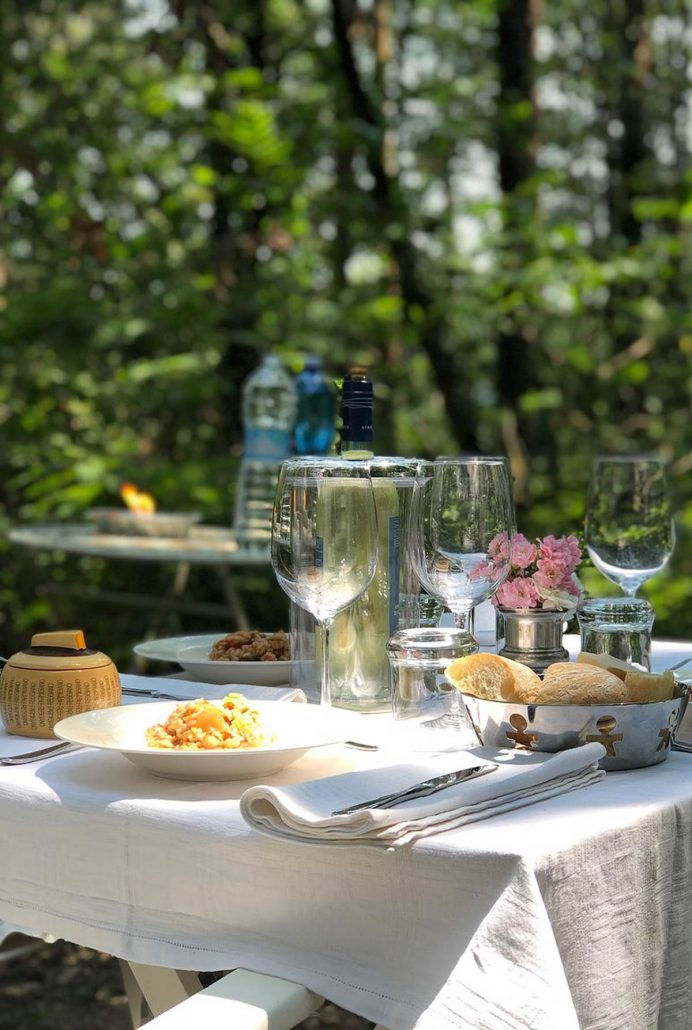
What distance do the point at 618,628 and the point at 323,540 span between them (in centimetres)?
34

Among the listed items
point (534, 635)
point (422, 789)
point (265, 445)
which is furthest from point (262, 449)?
point (422, 789)

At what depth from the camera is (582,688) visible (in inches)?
44.1

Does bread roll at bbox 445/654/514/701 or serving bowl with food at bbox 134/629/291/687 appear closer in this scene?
bread roll at bbox 445/654/514/701

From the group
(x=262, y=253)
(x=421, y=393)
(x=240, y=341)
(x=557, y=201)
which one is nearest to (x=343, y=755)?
(x=240, y=341)

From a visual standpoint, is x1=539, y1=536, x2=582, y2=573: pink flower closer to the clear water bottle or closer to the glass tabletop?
the clear water bottle

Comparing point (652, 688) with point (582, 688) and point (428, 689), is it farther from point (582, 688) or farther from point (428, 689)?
point (428, 689)

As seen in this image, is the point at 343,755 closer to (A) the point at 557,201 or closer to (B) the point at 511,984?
(B) the point at 511,984

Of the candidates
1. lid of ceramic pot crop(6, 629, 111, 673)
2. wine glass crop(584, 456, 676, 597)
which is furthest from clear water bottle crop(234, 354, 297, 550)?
lid of ceramic pot crop(6, 629, 111, 673)

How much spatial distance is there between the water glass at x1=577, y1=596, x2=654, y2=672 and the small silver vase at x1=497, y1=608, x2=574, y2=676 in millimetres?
25

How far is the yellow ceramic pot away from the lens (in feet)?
4.05

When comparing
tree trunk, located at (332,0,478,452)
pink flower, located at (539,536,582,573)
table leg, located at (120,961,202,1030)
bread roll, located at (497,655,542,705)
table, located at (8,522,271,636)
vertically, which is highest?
tree trunk, located at (332,0,478,452)

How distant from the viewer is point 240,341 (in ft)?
18.7

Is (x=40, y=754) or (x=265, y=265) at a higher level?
(x=265, y=265)

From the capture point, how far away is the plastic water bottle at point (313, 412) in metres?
3.26
